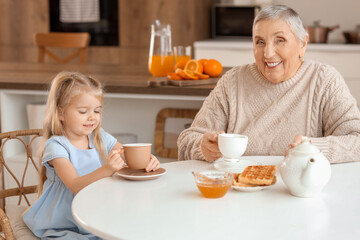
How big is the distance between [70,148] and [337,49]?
3071mm

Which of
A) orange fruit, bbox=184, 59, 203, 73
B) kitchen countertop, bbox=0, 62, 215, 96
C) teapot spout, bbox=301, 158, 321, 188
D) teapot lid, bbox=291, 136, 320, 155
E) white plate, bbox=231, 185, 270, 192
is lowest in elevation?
white plate, bbox=231, 185, 270, 192

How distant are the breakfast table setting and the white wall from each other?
3572mm

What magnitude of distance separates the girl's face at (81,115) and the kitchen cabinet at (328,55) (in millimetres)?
2865

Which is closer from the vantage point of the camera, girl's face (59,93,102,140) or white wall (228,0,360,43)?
girl's face (59,93,102,140)

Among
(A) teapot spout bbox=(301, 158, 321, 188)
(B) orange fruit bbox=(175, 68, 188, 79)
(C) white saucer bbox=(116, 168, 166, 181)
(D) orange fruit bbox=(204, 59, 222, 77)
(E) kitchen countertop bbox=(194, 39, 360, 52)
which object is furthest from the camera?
(E) kitchen countertop bbox=(194, 39, 360, 52)

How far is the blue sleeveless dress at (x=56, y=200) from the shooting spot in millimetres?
1688

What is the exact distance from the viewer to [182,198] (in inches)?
52.9

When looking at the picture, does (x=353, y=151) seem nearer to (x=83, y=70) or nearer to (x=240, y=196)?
(x=240, y=196)

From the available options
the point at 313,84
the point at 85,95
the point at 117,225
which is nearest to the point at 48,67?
the point at 85,95

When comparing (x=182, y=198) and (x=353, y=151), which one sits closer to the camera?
(x=182, y=198)

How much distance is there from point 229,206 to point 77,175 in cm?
57

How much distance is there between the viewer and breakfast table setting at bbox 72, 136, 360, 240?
3.72ft

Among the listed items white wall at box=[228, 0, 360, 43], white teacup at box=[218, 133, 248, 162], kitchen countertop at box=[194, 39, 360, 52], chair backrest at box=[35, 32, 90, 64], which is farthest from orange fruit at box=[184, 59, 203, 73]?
white wall at box=[228, 0, 360, 43]

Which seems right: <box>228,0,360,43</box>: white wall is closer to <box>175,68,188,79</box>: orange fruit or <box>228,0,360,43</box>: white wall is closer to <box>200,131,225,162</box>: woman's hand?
<box>175,68,188,79</box>: orange fruit
